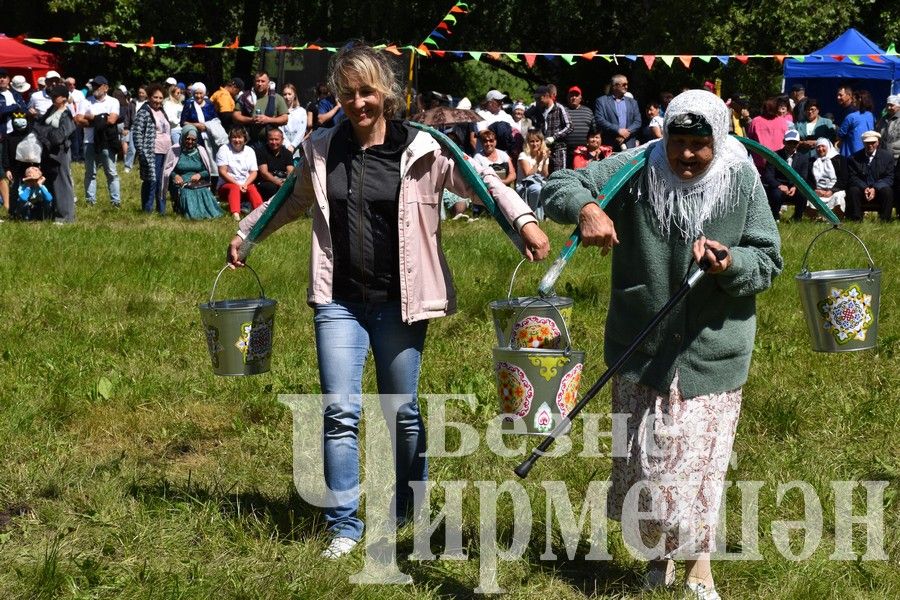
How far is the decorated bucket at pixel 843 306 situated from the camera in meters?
4.84

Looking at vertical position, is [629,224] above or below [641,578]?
above

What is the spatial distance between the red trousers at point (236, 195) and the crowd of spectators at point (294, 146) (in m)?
0.01

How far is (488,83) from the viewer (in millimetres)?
36281

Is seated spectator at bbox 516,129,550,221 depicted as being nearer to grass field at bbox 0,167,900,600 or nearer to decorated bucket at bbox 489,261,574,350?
grass field at bbox 0,167,900,600

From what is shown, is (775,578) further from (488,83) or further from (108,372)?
(488,83)

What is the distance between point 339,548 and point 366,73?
5.49 ft

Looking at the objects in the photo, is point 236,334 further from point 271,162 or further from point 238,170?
point 271,162

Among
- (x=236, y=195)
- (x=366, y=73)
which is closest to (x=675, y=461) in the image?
(x=366, y=73)

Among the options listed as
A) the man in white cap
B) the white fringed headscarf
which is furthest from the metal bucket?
the man in white cap

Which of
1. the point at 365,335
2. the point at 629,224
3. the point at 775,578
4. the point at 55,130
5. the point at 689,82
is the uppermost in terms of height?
the point at 689,82

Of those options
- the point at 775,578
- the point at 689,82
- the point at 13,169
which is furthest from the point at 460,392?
the point at 689,82

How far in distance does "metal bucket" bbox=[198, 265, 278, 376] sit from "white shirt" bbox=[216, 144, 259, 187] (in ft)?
36.8

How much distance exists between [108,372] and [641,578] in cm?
373

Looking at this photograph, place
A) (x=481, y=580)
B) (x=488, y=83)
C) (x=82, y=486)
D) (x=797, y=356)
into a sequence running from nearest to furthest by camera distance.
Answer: (x=481, y=580), (x=82, y=486), (x=797, y=356), (x=488, y=83)
